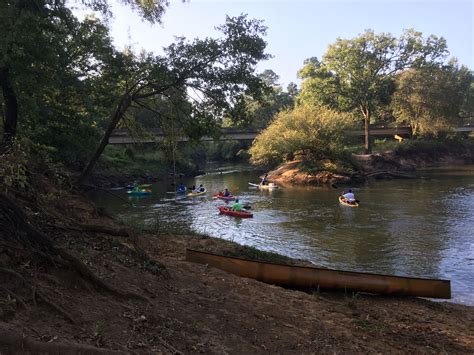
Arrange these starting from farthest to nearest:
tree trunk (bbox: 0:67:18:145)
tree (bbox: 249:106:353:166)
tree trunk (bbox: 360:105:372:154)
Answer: tree trunk (bbox: 360:105:372:154) → tree (bbox: 249:106:353:166) → tree trunk (bbox: 0:67:18:145)

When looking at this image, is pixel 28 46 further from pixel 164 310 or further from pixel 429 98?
pixel 429 98

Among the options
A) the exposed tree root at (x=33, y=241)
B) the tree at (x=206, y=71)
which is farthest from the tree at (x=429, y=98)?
the exposed tree root at (x=33, y=241)

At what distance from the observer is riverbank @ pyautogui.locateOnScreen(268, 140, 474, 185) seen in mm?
45062

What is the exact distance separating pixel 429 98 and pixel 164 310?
5815 cm

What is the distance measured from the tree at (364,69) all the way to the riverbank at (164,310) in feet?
181

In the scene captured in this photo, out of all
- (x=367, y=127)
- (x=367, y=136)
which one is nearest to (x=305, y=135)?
(x=367, y=127)

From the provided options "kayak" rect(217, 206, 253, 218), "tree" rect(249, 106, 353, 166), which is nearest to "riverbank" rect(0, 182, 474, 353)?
"kayak" rect(217, 206, 253, 218)

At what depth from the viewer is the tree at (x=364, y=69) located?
2414 inches

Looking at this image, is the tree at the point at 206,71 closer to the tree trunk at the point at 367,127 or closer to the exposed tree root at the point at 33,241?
the exposed tree root at the point at 33,241

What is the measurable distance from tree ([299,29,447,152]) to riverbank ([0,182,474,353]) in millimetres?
55254

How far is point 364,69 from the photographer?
62375 millimetres

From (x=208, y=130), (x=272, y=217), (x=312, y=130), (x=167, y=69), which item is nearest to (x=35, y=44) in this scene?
(x=167, y=69)

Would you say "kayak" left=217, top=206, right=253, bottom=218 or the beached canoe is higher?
the beached canoe

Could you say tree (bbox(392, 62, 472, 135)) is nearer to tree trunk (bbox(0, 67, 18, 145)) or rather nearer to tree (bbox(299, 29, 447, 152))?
tree (bbox(299, 29, 447, 152))
